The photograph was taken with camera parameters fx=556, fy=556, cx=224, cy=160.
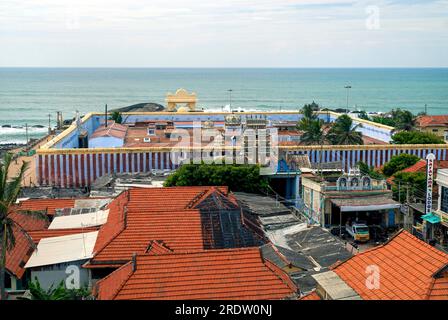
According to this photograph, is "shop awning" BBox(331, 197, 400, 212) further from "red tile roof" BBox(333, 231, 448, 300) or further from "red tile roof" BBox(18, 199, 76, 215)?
"red tile roof" BBox(333, 231, 448, 300)

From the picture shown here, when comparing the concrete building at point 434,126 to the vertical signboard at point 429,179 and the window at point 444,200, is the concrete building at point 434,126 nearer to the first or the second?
the vertical signboard at point 429,179

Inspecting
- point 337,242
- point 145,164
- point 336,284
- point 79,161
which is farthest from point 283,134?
point 336,284

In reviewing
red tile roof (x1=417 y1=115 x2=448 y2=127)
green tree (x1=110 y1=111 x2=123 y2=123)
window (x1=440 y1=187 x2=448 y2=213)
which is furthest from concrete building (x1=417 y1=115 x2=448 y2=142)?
window (x1=440 y1=187 x2=448 y2=213)

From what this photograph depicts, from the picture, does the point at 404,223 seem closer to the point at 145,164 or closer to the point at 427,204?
the point at 427,204

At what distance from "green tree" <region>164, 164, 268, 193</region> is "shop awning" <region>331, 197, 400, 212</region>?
3.90 metres

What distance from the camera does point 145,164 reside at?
30.4 metres

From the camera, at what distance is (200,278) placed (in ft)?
39.1

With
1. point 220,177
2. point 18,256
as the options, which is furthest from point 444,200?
point 18,256

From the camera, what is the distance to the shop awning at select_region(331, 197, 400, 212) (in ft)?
70.7

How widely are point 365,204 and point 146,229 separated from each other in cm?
973

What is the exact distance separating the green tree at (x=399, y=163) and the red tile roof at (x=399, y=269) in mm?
19179

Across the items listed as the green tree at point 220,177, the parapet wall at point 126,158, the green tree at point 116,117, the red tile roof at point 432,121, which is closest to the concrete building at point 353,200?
the green tree at point 220,177

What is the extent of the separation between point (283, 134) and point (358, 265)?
105 feet

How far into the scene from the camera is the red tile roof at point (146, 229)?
15.0 metres
